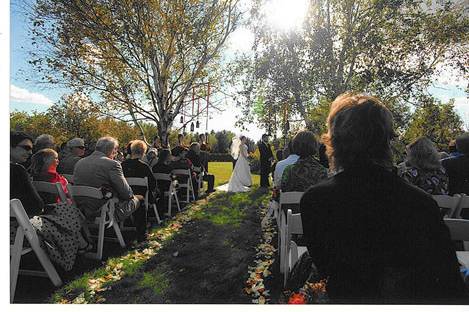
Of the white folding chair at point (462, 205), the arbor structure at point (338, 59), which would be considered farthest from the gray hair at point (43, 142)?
the white folding chair at point (462, 205)

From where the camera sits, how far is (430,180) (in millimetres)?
3031

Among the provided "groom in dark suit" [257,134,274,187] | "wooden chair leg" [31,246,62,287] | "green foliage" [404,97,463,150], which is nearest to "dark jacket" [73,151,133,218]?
"wooden chair leg" [31,246,62,287]

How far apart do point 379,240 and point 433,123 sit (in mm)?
5163

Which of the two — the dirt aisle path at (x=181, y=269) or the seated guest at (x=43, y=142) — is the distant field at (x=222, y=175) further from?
the seated guest at (x=43, y=142)

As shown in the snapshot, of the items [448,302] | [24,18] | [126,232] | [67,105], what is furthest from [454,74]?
[67,105]

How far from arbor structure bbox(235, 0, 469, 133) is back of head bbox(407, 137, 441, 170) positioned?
2.72 meters

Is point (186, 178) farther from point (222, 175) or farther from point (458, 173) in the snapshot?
point (222, 175)

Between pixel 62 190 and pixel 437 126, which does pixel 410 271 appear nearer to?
pixel 62 190

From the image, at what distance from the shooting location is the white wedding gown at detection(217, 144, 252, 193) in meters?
9.88

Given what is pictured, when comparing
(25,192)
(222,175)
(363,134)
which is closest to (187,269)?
(25,192)

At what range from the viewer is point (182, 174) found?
7.24 metres

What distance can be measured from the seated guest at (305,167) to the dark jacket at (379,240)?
1.85m

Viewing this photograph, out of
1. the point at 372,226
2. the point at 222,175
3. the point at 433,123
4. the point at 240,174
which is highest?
the point at 433,123

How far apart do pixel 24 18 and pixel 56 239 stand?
8.33ft
